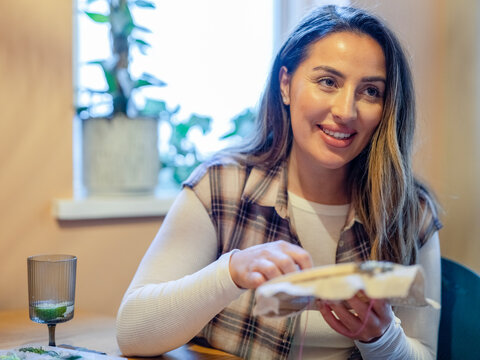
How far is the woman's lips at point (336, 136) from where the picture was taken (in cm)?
120

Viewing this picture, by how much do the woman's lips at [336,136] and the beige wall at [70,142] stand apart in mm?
541

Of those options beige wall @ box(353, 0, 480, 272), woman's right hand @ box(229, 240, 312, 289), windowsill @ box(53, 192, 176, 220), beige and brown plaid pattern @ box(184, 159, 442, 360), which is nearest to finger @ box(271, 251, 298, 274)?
woman's right hand @ box(229, 240, 312, 289)

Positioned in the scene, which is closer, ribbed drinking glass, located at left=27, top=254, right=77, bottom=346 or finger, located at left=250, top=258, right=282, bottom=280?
finger, located at left=250, top=258, right=282, bottom=280

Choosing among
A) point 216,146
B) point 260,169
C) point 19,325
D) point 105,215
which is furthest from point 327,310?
point 216,146

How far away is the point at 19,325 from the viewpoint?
1.29 metres

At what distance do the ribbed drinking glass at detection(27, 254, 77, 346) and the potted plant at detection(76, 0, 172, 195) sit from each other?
644mm

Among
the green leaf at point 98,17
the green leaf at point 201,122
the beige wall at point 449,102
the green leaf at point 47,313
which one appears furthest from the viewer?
the green leaf at point 201,122

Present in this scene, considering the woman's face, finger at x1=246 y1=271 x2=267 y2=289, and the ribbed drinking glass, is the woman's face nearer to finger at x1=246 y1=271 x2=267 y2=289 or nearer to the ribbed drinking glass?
finger at x1=246 y1=271 x2=267 y2=289

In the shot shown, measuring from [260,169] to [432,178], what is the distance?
79 centimetres

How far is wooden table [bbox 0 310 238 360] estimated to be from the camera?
112 centimetres

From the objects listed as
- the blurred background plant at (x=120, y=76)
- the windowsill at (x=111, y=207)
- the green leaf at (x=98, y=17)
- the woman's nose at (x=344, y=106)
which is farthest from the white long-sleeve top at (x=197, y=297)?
the green leaf at (x=98, y=17)

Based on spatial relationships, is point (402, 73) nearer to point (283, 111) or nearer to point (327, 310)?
point (283, 111)

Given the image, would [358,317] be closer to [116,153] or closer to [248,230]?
[248,230]

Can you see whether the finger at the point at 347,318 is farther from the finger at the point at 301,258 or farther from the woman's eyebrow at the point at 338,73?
the woman's eyebrow at the point at 338,73
